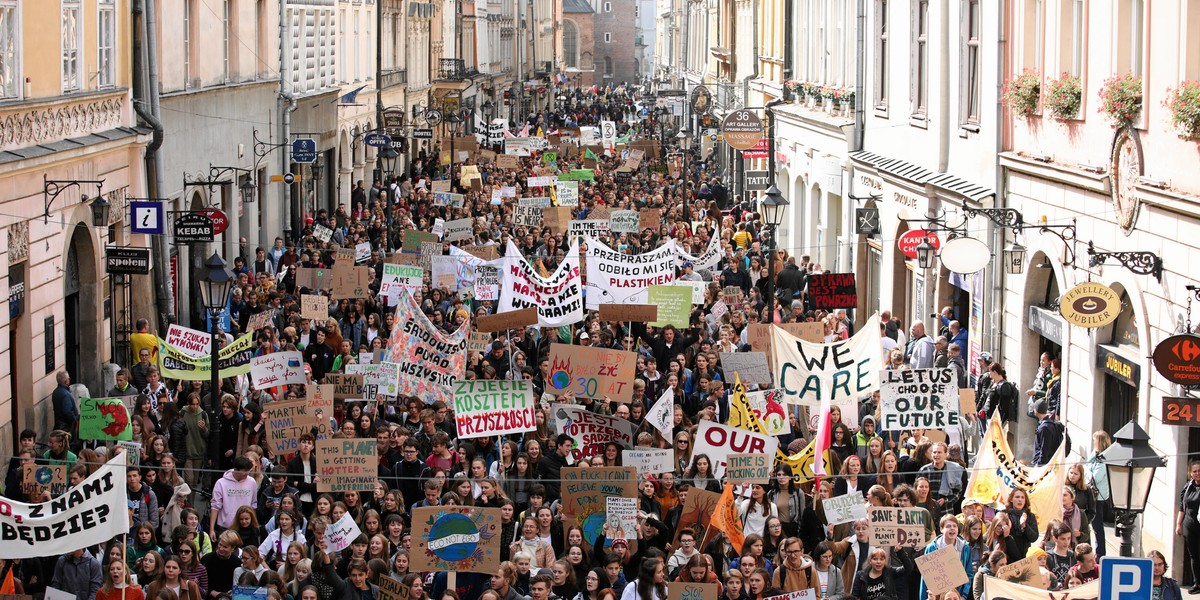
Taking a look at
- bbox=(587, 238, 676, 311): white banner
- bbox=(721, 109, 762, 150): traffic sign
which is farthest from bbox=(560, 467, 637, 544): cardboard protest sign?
bbox=(721, 109, 762, 150): traffic sign

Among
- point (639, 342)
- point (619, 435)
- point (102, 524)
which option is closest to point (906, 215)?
point (639, 342)

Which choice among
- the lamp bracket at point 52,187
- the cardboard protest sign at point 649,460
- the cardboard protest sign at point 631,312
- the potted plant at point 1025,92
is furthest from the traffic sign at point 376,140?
the cardboard protest sign at point 649,460

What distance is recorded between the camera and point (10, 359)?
1938 cm

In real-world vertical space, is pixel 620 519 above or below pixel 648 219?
below

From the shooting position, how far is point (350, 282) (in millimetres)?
22578

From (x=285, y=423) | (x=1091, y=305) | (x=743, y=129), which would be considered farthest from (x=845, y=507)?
(x=743, y=129)

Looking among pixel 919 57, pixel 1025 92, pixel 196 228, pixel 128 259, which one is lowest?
pixel 128 259

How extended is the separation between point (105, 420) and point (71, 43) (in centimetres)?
757

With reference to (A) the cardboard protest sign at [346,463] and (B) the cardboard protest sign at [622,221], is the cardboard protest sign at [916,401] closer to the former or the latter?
(A) the cardboard protest sign at [346,463]

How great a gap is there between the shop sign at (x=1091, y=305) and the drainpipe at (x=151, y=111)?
1375cm

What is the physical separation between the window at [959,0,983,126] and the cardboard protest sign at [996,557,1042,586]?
489 inches

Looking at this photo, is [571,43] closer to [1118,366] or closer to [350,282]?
[350,282]

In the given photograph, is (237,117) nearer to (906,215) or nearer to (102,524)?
(906,215)

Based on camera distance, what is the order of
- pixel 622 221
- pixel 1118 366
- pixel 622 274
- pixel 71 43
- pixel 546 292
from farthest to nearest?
pixel 622 221 < pixel 622 274 < pixel 71 43 < pixel 546 292 < pixel 1118 366
